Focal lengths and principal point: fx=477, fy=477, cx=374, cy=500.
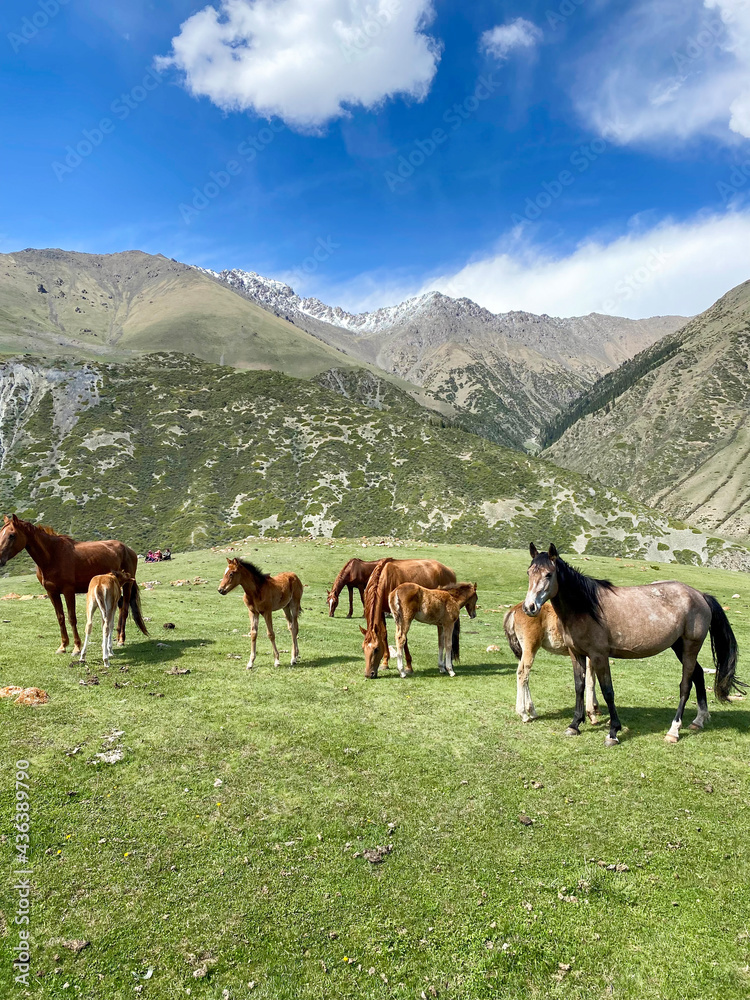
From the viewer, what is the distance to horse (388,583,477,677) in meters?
15.0

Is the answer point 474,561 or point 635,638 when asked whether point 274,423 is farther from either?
point 635,638

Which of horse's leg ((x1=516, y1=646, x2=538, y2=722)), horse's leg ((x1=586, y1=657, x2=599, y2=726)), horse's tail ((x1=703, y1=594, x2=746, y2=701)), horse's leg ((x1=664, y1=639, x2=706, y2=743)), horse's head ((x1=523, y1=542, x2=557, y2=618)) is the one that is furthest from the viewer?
horse's leg ((x1=516, y1=646, x2=538, y2=722))

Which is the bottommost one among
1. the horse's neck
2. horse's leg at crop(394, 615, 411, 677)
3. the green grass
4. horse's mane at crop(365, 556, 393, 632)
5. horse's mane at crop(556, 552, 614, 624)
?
the green grass

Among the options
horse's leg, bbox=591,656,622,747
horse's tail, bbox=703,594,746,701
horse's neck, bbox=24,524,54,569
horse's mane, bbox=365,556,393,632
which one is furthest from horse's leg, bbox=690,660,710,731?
horse's neck, bbox=24,524,54,569

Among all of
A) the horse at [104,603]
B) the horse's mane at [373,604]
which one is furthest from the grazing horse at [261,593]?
the horse at [104,603]

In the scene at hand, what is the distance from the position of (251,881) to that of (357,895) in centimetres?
155

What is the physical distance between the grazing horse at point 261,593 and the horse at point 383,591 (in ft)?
8.38

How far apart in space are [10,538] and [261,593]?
7758mm

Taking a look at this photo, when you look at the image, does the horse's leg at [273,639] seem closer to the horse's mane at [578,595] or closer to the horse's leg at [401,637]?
the horse's leg at [401,637]

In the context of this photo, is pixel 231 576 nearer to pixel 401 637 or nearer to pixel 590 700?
pixel 401 637


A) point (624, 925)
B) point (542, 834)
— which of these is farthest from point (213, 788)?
point (624, 925)

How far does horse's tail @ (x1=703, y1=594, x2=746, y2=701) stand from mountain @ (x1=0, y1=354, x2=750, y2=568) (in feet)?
204

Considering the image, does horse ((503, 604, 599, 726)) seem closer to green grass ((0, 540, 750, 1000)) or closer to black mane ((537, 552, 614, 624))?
green grass ((0, 540, 750, 1000))

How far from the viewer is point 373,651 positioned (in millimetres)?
14992
